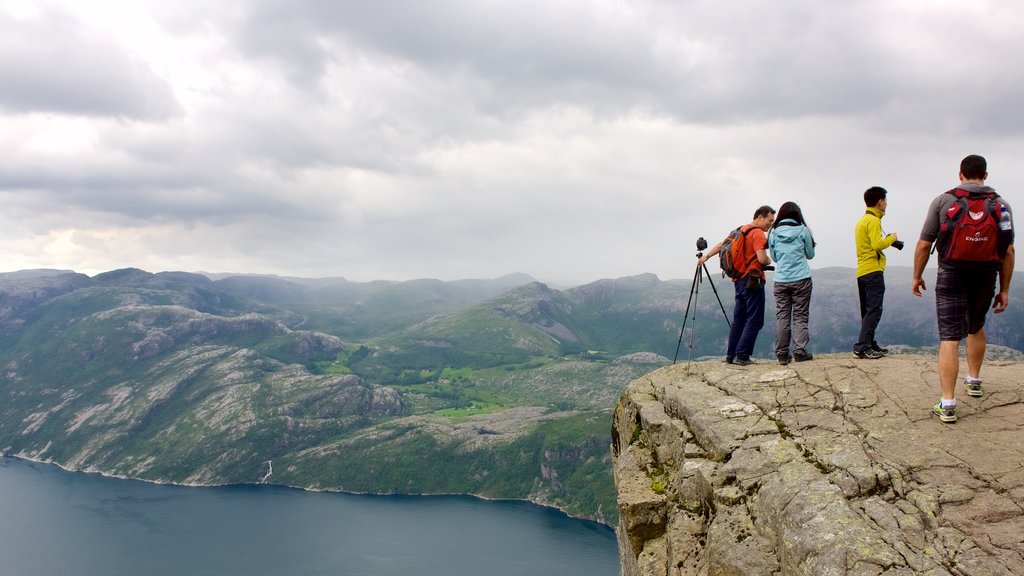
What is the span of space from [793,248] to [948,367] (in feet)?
18.2

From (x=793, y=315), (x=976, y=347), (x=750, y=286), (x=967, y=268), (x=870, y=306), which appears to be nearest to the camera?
(x=967, y=268)

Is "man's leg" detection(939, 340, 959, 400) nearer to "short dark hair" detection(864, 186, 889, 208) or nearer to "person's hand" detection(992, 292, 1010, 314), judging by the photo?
"person's hand" detection(992, 292, 1010, 314)

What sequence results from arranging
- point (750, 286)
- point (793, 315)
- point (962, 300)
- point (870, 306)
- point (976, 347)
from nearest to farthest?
point (962, 300), point (976, 347), point (870, 306), point (793, 315), point (750, 286)

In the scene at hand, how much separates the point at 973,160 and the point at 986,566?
317 inches

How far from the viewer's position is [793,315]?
1648 centimetres

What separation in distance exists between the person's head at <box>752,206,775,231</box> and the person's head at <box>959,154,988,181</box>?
596cm

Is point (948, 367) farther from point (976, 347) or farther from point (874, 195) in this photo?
point (874, 195)

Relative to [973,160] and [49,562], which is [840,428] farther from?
[49,562]

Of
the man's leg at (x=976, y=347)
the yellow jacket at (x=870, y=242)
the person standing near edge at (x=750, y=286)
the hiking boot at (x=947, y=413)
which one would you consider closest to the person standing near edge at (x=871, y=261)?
the yellow jacket at (x=870, y=242)

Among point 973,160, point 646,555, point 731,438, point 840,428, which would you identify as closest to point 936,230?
point 973,160

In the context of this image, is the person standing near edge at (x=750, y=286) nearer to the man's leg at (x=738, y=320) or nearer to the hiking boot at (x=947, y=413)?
the man's leg at (x=738, y=320)

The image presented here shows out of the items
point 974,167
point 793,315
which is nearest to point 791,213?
point 793,315

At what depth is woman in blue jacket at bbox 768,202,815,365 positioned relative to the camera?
15.9m

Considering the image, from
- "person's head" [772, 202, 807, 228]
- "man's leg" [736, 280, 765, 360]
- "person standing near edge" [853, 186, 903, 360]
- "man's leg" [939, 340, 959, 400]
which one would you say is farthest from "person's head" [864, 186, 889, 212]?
"man's leg" [939, 340, 959, 400]
